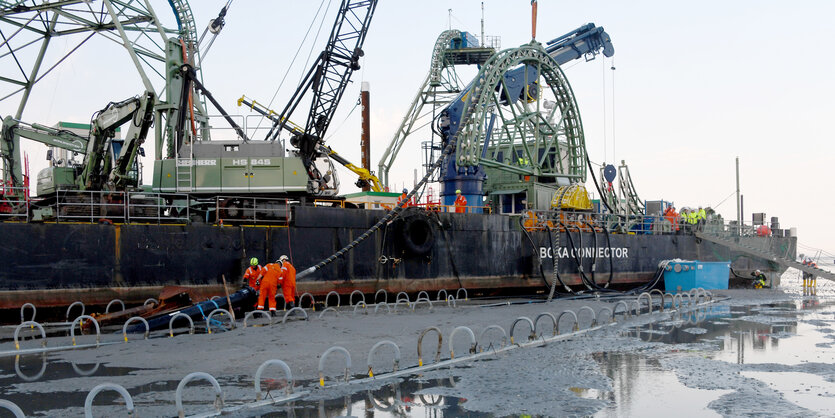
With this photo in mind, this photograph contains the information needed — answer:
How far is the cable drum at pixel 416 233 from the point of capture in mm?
24391

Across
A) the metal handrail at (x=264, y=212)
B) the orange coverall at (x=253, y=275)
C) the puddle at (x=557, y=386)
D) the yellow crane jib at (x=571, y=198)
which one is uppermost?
the yellow crane jib at (x=571, y=198)

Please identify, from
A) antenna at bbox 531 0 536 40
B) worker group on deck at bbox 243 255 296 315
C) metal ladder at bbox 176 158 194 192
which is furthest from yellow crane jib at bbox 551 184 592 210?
worker group on deck at bbox 243 255 296 315

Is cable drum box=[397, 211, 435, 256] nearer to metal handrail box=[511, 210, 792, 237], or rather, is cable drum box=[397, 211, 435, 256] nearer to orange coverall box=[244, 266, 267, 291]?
metal handrail box=[511, 210, 792, 237]

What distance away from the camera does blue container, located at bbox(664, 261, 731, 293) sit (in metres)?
29.7

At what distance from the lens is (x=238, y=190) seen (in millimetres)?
22781

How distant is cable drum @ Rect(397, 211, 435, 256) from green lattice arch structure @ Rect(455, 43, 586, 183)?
765 cm

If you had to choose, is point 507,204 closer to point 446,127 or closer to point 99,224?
point 446,127

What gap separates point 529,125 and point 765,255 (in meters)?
13.8

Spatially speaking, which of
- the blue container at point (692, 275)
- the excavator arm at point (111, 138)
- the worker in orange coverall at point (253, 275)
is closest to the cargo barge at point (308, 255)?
the worker in orange coverall at point (253, 275)

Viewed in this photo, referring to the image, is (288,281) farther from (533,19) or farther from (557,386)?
(533,19)

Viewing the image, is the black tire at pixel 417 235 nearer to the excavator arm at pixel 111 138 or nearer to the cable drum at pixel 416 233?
the cable drum at pixel 416 233

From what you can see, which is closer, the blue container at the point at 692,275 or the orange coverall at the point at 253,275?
the orange coverall at the point at 253,275

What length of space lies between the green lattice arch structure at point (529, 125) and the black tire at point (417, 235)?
25.1ft

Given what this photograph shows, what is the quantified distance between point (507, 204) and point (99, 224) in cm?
2273
